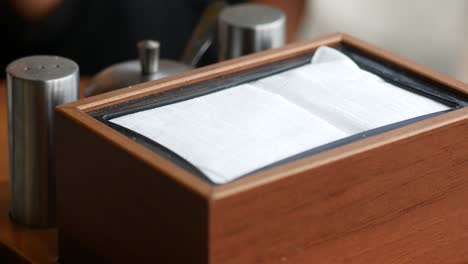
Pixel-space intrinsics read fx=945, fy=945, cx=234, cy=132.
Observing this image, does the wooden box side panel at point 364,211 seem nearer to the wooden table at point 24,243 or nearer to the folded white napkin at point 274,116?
the folded white napkin at point 274,116

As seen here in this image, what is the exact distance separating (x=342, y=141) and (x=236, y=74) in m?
0.19

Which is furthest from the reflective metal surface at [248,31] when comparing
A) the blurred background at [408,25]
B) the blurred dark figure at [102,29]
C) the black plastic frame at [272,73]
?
the blurred background at [408,25]

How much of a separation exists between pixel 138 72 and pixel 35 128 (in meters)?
0.22

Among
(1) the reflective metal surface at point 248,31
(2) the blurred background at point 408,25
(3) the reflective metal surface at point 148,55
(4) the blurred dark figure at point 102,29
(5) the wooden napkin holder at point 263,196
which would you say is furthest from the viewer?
(2) the blurred background at point 408,25

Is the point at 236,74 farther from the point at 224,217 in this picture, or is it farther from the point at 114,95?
the point at 224,217

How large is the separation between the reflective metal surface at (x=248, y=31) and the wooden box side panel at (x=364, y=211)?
1.44ft

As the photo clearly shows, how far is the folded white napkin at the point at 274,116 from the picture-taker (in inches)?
32.1

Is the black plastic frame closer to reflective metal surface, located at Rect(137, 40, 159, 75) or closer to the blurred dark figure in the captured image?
reflective metal surface, located at Rect(137, 40, 159, 75)

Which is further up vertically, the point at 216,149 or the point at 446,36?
the point at 216,149

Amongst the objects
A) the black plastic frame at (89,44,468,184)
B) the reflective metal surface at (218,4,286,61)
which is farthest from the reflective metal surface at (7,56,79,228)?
the reflective metal surface at (218,4,286,61)

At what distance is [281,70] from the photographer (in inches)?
39.9

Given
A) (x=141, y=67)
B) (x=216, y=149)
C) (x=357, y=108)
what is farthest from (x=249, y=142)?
(x=141, y=67)

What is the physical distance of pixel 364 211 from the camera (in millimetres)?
860

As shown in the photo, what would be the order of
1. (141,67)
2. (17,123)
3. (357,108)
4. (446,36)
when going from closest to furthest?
(357,108), (17,123), (141,67), (446,36)
